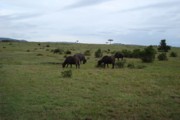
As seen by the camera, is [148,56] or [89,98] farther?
[148,56]

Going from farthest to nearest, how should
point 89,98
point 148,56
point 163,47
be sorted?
point 163,47 → point 148,56 → point 89,98

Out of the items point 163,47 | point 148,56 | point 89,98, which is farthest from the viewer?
point 163,47

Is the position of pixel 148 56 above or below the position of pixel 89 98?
above

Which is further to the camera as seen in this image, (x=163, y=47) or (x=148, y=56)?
(x=163, y=47)

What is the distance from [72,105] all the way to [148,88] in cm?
588

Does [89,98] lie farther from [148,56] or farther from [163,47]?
[163,47]

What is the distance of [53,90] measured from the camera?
18.3m

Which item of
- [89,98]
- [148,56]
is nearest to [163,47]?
[148,56]

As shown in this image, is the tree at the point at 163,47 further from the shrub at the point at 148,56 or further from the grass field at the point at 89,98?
the grass field at the point at 89,98

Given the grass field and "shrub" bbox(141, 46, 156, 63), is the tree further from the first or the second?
the grass field

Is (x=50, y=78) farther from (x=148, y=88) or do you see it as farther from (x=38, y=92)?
(x=148, y=88)

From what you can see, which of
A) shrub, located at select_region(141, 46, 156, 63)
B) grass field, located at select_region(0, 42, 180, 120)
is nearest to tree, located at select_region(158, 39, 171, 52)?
shrub, located at select_region(141, 46, 156, 63)

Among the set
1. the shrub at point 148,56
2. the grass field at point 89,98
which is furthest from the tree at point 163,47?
the grass field at point 89,98

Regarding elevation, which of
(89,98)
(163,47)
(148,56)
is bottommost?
(89,98)
